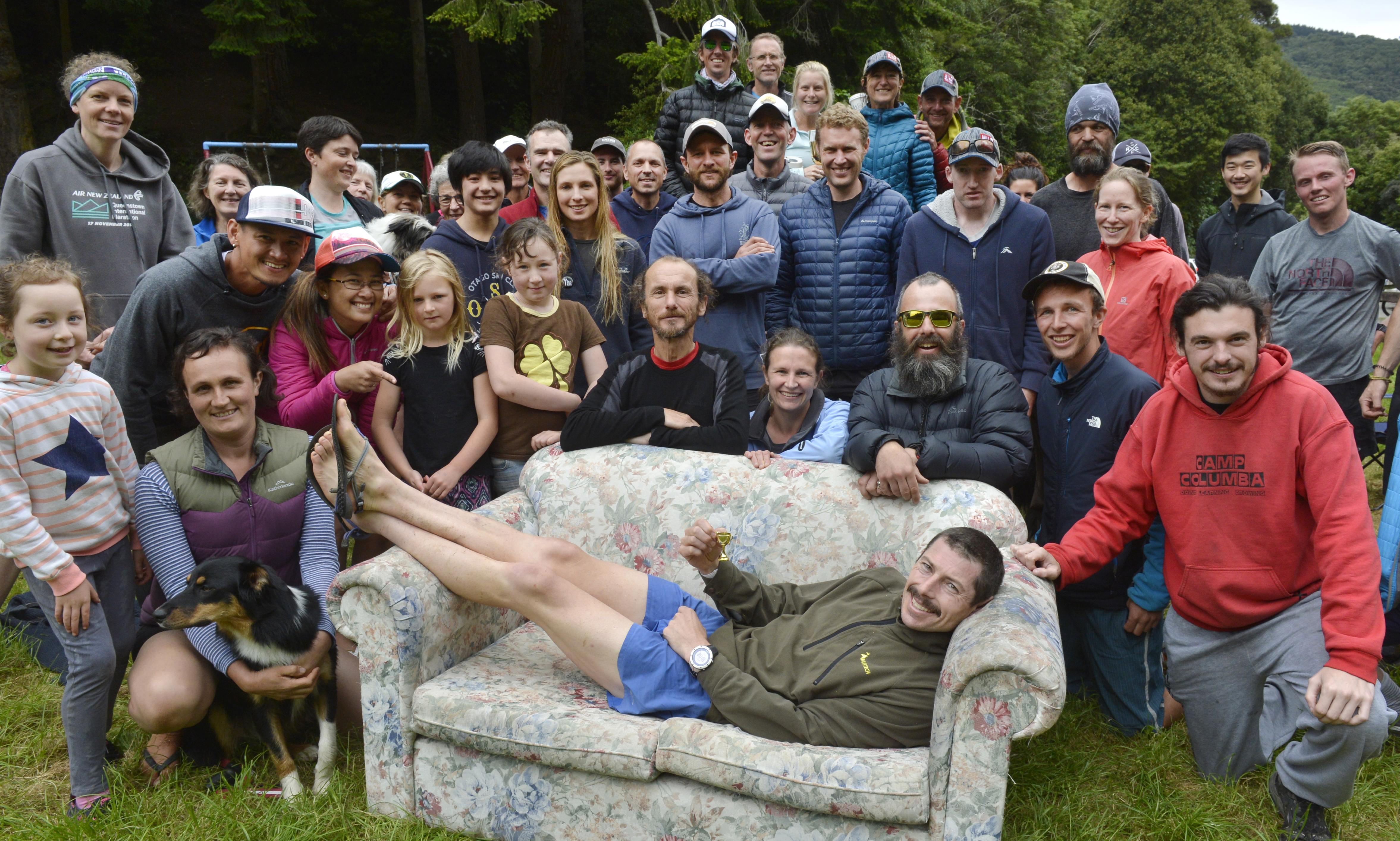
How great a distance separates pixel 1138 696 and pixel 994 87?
1861 centimetres

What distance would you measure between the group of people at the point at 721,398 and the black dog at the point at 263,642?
76 millimetres

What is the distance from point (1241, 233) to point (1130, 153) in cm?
89

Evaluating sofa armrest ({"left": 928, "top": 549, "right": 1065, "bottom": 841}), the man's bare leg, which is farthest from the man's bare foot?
sofa armrest ({"left": 928, "top": 549, "right": 1065, "bottom": 841})

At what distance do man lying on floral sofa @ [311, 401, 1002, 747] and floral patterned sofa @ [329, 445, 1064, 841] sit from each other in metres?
0.09

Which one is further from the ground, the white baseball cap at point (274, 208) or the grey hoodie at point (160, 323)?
the white baseball cap at point (274, 208)

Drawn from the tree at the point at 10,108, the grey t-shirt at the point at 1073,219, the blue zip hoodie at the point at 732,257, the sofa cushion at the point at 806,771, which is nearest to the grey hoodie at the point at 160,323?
the blue zip hoodie at the point at 732,257

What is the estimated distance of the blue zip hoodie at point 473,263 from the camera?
4.49 meters

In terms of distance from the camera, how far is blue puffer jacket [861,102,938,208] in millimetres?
5570

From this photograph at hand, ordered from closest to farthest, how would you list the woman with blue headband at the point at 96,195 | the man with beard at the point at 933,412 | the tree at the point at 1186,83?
the man with beard at the point at 933,412, the woman with blue headband at the point at 96,195, the tree at the point at 1186,83

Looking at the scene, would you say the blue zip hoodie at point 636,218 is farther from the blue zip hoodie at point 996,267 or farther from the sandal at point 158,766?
the sandal at point 158,766

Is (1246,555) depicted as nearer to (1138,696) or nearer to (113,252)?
(1138,696)

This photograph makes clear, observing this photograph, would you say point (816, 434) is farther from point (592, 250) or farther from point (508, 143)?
point (508, 143)

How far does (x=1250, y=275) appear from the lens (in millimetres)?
5336

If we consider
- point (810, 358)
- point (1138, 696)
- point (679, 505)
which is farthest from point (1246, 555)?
point (679, 505)
